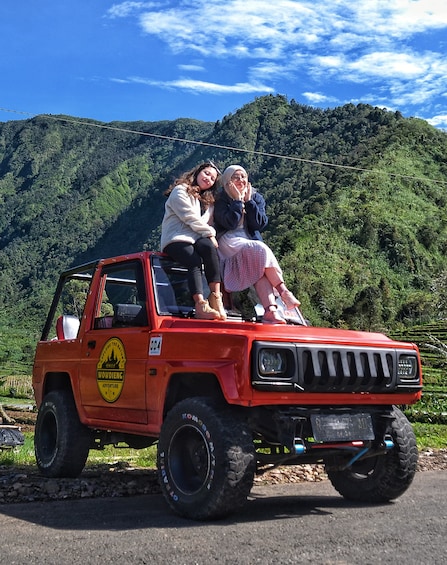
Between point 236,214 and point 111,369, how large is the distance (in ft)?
5.47

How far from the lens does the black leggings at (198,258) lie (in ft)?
19.5

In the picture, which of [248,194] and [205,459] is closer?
[205,459]

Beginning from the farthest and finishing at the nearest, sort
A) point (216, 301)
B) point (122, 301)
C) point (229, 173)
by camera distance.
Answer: point (122, 301), point (229, 173), point (216, 301)

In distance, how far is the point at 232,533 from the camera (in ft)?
14.6

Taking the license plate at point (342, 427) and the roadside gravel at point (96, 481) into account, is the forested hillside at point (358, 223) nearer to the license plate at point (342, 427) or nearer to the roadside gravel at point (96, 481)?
the roadside gravel at point (96, 481)

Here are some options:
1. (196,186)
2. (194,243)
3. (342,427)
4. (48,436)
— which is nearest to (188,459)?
(342,427)

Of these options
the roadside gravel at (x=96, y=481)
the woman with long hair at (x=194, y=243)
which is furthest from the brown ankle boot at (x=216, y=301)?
the roadside gravel at (x=96, y=481)

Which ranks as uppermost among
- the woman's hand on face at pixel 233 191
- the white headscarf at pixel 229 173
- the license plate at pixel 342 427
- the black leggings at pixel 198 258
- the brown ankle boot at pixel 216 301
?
the white headscarf at pixel 229 173

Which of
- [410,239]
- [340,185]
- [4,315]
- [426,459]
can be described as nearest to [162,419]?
[426,459]

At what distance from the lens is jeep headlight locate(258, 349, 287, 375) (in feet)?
15.7

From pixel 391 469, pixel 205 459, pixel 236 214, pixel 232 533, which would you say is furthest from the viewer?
pixel 236 214

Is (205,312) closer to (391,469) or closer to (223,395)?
(223,395)

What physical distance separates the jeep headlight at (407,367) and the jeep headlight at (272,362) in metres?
1.15

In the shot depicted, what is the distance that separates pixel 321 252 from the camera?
9331 centimetres
